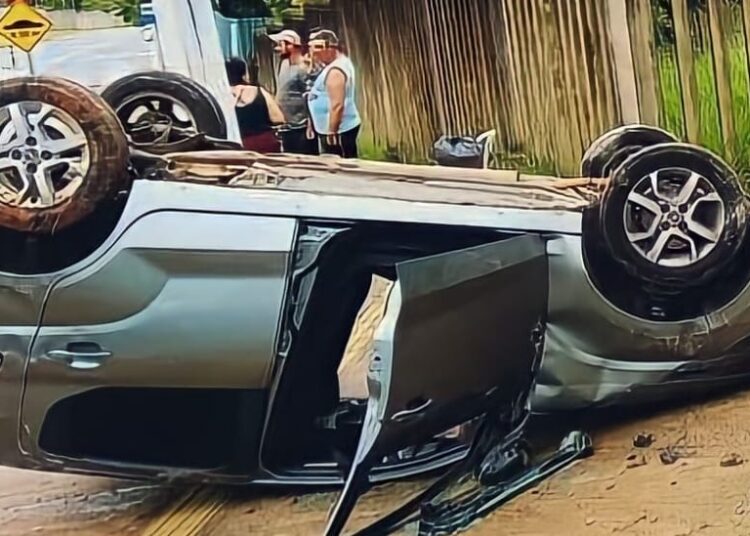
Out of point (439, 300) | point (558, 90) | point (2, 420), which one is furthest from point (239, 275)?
point (558, 90)

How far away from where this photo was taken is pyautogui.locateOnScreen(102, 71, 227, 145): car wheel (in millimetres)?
1556

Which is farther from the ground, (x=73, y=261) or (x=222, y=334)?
(x=73, y=261)

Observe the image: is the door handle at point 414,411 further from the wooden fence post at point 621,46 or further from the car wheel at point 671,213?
the wooden fence post at point 621,46

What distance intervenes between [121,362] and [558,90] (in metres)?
0.79

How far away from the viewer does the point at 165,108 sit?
156 centimetres

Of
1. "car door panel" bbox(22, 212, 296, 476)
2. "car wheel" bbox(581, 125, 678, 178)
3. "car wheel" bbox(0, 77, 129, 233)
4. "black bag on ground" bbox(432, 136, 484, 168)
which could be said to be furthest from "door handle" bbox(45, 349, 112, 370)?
"car wheel" bbox(581, 125, 678, 178)

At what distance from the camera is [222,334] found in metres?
1.57

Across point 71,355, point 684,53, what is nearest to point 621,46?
point 684,53

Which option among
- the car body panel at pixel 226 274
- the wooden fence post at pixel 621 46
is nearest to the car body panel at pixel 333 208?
the car body panel at pixel 226 274

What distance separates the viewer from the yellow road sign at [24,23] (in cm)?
155

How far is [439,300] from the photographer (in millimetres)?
1589

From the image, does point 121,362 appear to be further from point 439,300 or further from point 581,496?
point 581,496

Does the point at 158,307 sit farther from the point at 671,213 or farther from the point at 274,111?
the point at 671,213

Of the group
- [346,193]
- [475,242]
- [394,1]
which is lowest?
[475,242]
